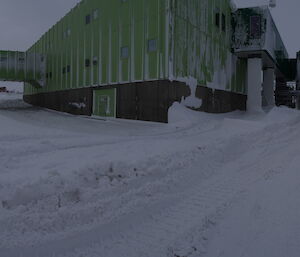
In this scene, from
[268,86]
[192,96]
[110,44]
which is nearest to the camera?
[192,96]

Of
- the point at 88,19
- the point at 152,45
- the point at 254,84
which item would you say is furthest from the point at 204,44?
the point at 88,19

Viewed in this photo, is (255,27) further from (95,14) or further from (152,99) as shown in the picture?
(95,14)

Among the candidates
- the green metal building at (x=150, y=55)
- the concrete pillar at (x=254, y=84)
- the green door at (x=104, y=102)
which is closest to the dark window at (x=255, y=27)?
the green metal building at (x=150, y=55)

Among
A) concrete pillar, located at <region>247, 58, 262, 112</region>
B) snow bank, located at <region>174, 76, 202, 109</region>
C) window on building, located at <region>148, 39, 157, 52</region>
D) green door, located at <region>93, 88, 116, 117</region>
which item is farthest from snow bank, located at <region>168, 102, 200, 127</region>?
concrete pillar, located at <region>247, 58, 262, 112</region>

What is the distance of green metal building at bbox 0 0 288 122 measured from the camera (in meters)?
15.6

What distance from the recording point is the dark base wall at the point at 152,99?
609 inches

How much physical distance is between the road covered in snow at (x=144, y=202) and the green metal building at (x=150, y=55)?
27.5 ft

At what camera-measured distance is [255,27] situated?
20578mm

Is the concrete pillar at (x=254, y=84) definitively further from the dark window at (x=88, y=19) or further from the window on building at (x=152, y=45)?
the dark window at (x=88, y=19)

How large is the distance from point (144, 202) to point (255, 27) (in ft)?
63.2

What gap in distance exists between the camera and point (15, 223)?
404cm

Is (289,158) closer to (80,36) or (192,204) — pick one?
(192,204)

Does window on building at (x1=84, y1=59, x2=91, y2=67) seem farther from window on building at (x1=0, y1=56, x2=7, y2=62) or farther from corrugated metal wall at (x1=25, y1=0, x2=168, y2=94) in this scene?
window on building at (x1=0, y1=56, x2=7, y2=62)

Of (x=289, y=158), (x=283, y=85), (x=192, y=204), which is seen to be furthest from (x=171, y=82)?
(x=283, y=85)
